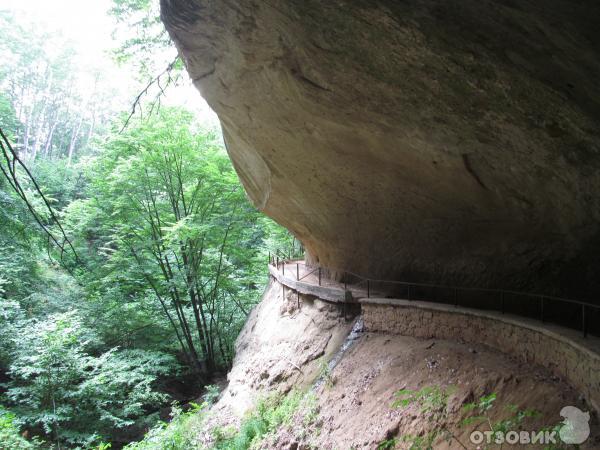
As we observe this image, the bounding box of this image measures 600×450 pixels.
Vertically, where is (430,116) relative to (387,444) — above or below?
above

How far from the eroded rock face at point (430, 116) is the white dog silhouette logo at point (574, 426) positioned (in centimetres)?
281

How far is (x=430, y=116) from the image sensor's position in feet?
17.8

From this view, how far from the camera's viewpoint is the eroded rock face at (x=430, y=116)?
13.6ft

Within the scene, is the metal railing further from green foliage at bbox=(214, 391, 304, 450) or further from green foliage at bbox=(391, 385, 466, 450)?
green foliage at bbox=(214, 391, 304, 450)

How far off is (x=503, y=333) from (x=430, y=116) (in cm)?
326

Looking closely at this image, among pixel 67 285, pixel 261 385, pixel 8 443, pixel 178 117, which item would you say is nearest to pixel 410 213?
pixel 261 385

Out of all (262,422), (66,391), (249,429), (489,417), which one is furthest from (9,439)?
(489,417)

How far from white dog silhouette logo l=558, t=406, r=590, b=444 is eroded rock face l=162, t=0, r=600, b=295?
2808 millimetres

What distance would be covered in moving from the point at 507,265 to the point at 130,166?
42.2 ft

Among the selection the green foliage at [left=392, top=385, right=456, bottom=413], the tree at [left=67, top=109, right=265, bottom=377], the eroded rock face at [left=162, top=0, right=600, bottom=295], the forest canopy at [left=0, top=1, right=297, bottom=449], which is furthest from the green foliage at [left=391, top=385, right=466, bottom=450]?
the tree at [left=67, top=109, right=265, bottom=377]

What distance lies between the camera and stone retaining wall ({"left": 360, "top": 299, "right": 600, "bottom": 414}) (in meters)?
4.40

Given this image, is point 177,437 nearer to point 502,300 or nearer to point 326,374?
point 326,374

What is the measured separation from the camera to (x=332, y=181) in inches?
338

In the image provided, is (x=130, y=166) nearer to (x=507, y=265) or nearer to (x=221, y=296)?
(x=221, y=296)
